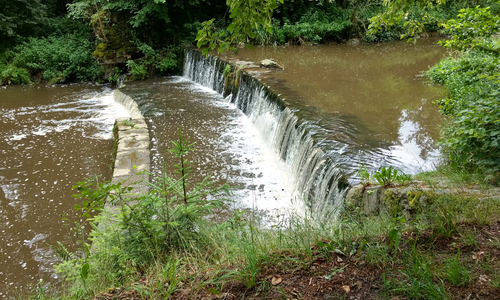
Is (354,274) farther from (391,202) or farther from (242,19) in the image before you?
(242,19)

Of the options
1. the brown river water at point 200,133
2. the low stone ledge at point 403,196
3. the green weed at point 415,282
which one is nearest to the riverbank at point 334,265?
the green weed at point 415,282

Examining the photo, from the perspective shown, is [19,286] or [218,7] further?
[218,7]

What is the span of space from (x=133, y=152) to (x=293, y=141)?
3200 mm

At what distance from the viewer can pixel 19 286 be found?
4.43 m

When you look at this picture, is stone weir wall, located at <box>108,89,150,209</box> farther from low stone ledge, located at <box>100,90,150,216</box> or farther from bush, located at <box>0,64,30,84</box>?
bush, located at <box>0,64,30,84</box>

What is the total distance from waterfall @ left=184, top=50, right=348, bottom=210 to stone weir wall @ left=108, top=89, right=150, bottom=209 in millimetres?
2549

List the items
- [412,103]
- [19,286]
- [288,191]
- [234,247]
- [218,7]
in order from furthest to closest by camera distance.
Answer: [218,7] < [412,103] < [288,191] < [19,286] < [234,247]

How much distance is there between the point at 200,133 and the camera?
846 cm

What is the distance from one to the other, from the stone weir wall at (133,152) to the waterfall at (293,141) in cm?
255

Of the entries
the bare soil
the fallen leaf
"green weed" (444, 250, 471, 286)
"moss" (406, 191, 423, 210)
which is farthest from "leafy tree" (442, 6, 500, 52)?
the fallen leaf

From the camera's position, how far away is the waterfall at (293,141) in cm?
517

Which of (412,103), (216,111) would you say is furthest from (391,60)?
(216,111)

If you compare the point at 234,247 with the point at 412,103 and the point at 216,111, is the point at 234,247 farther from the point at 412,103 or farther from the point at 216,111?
the point at 216,111

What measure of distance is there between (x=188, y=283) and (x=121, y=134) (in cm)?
634
